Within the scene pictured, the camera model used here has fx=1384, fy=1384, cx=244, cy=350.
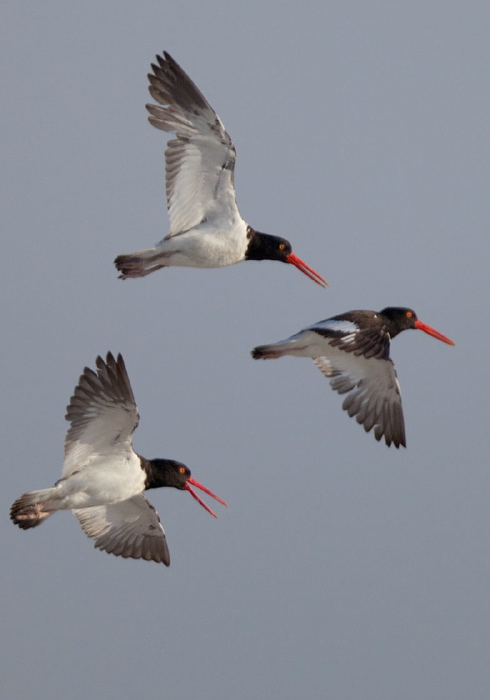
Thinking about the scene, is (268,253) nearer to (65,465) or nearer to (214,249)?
(214,249)

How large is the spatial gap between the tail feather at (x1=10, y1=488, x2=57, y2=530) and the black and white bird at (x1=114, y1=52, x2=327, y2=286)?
2.21 m

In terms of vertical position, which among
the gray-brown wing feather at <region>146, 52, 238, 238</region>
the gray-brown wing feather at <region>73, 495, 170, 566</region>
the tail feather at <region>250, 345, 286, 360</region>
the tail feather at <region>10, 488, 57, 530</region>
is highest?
the gray-brown wing feather at <region>146, 52, 238, 238</region>

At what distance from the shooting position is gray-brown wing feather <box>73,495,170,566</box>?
14.2 meters

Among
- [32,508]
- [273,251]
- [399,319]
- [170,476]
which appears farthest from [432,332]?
[32,508]

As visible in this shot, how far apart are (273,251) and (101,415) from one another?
3.07 m

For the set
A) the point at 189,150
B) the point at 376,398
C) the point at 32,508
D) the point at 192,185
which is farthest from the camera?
the point at 376,398

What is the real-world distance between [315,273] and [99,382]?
12.0 feet

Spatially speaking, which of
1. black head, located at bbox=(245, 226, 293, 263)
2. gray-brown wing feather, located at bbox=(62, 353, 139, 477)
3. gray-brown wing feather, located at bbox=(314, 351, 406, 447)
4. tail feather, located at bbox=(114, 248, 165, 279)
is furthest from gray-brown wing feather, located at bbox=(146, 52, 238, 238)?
gray-brown wing feather, located at bbox=(314, 351, 406, 447)

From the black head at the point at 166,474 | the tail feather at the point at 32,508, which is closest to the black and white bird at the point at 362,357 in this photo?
the black head at the point at 166,474

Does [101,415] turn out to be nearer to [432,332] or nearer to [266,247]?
[266,247]

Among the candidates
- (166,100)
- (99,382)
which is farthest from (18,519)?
(166,100)

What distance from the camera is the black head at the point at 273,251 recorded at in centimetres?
1400

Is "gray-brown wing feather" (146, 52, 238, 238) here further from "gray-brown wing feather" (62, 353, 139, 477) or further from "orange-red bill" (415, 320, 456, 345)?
"orange-red bill" (415, 320, 456, 345)

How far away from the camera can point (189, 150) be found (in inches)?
521
